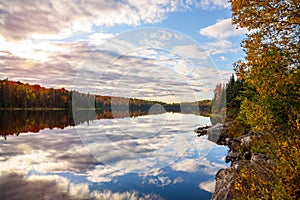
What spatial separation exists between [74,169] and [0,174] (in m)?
4.30

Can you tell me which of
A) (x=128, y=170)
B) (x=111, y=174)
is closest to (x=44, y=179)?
(x=111, y=174)

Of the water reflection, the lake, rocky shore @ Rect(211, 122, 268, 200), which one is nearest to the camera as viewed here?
rocky shore @ Rect(211, 122, 268, 200)

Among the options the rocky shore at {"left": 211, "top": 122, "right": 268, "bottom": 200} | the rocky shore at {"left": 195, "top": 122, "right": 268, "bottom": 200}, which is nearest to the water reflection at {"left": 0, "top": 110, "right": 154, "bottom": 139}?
the rocky shore at {"left": 195, "top": 122, "right": 268, "bottom": 200}

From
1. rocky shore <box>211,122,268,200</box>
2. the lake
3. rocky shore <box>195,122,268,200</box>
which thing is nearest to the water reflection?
the lake

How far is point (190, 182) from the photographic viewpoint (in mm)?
14609

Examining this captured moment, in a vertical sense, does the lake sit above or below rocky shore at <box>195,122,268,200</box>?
below

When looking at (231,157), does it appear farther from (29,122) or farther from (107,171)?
(29,122)

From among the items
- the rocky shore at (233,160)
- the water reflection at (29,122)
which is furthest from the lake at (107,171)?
the water reflection at (29,122)

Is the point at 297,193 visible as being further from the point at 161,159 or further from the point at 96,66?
the point at 96,66

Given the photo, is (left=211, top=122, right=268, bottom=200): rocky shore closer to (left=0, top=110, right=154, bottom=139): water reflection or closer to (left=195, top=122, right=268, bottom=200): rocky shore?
(left=195, top=122, right=268, bottom=200): rocky shore

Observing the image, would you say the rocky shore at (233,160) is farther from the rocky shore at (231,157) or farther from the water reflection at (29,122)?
the water reflection at (29,122)

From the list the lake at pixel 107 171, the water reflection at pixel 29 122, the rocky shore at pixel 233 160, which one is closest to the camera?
the rocky shore at pixel 233 160

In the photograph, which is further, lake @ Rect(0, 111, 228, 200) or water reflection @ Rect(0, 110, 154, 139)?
water reflection @ Rect(0, 110, 154, 139)

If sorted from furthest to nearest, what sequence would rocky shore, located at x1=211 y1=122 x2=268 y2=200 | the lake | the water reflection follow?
the water reflection
the lake
rocky shore, located at x1=211 y1=122 x2=268 y2=200
